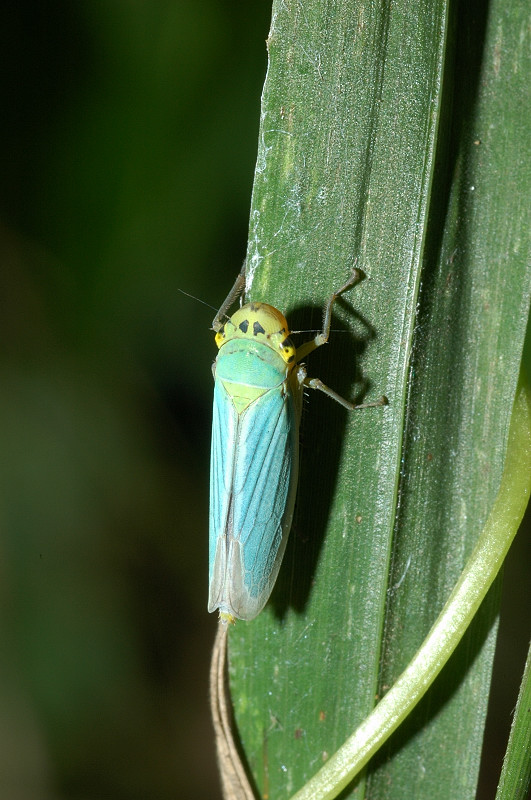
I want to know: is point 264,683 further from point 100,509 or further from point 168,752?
point 168,752

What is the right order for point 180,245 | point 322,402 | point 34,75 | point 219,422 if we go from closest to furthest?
point 322,402 → point 219,422 → point 34,75 → point 180,245

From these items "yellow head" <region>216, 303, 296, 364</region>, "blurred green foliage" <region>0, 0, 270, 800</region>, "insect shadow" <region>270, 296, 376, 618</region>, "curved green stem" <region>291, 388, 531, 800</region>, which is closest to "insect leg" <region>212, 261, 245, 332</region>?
"yellow head" <region>216, 303, 296, 364</region>

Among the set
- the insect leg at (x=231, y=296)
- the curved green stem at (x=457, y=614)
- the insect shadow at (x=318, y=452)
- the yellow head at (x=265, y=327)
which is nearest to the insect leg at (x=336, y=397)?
the insect shadow at (x=318, y=452)

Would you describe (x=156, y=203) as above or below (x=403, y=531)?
above

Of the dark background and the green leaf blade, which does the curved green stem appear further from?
the dark background

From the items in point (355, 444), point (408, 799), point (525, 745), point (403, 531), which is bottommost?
point (408, 799)

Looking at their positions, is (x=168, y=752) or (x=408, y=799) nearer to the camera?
(x=408, y=799)

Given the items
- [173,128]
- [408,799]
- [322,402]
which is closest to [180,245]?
[173,128]

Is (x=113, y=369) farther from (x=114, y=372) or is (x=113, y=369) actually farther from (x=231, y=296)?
(x=231, y=296)
